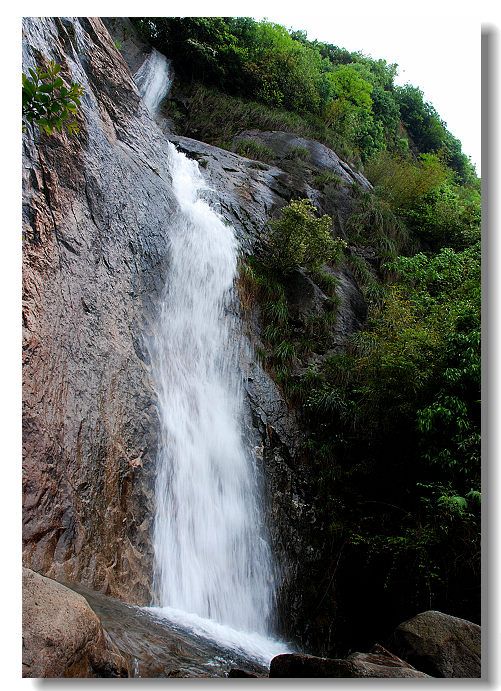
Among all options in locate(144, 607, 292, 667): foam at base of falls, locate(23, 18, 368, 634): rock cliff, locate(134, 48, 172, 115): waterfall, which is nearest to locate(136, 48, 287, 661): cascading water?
locate(144, 607, 292, 667): foam at base of falls

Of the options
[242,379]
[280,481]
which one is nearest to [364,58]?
[242,379]

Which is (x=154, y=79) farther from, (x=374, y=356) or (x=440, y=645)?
(x=440, y=645)

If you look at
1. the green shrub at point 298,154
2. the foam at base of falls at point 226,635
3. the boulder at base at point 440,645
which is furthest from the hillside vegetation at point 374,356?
the boulder at base at point 440,645

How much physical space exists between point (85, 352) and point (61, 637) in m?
2.34

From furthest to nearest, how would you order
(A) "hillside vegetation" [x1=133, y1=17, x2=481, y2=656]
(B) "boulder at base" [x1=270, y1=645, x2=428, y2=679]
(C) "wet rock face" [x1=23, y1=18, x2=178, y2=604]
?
1. (A) "hillside vegetation" [x1=133, y1=17, x2=481, y2=656]
2. (C) "wet rock face" [x1=23, y1=18, x2=178, y2=604]
3. (B) "boulder at base" [x1=270, y1=645, x2=428, y2=679]

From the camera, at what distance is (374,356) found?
6133 mm

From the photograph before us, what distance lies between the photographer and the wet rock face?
3.35m

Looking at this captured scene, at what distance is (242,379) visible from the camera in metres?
6.21

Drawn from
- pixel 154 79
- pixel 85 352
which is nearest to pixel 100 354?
pixel 85 352

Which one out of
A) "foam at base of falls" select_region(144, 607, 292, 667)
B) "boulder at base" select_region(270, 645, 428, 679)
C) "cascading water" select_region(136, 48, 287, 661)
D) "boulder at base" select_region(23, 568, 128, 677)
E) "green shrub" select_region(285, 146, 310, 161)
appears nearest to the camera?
"boulder at base" select_region(23, 568, 128, 677)

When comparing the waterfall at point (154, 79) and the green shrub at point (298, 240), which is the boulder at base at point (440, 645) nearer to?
the green shrub at point (298, 240)

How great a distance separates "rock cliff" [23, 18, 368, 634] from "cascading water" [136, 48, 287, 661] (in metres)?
0.20

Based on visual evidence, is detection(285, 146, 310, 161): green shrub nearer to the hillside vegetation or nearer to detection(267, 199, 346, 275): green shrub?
the hillside vegetation

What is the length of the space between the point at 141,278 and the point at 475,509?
4165 mm
